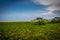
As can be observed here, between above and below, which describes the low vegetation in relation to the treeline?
below

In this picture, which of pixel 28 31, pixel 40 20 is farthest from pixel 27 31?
pixel 40 20

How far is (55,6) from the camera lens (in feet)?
8.99

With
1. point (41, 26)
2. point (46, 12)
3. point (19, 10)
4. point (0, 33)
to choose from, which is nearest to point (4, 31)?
point (0, 33)

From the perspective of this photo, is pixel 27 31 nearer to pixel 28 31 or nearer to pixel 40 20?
pixel 28 31

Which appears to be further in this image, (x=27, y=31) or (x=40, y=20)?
(x=40, y=20)

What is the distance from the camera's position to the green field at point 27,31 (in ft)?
8.20

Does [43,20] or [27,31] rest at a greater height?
[43,20]

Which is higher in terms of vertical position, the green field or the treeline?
the treeline

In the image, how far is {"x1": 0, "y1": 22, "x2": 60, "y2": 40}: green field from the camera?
2500 millimetres

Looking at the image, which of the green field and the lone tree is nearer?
the green field

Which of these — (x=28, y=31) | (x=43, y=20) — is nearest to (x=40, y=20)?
(x=43, y=20)

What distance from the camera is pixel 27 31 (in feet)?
8.36

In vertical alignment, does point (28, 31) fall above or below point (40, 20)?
below

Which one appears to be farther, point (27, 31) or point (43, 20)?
point (43, 20)
